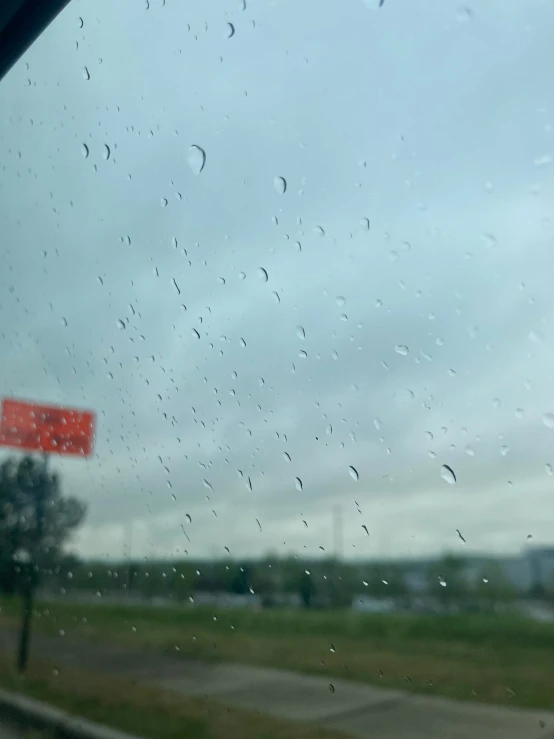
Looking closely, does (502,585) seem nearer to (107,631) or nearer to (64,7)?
(107,631)

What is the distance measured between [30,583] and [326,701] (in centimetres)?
200

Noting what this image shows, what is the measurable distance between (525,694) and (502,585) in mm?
223

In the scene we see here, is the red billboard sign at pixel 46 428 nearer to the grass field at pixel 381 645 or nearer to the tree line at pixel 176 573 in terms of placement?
the tree line at pixel 176 573

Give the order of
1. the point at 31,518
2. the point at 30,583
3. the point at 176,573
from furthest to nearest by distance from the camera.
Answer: the point at 31,518
the point at 30,583
the point at 176,573

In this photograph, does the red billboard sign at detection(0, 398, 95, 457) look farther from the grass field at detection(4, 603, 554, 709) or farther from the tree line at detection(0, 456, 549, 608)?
the grass field at detection(4, 603, 554, 709)

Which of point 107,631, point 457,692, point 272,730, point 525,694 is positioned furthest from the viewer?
point 107,631

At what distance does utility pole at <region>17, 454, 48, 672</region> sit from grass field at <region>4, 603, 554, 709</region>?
77 cm

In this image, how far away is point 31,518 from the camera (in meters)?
3.93

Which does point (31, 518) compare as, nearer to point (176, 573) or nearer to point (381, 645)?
point (176, 573)

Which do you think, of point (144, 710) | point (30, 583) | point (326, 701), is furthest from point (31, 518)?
point (326, 701)

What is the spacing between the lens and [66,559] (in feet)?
11.3

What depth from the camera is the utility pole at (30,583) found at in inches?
141

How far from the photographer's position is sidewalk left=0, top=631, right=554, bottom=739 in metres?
1.70

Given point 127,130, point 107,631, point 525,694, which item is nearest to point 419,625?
point 525,694
